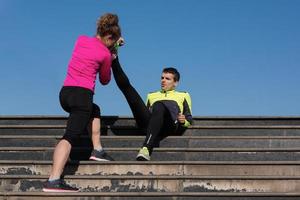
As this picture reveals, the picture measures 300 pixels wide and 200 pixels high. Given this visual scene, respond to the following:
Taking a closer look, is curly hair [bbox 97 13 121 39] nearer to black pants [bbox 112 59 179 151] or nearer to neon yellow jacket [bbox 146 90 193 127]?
black pants [bbox 112 59 179 151]

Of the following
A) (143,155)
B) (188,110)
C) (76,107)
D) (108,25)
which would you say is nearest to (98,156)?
(143,155)

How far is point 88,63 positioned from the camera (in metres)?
6.21

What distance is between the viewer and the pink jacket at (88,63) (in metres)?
6.18

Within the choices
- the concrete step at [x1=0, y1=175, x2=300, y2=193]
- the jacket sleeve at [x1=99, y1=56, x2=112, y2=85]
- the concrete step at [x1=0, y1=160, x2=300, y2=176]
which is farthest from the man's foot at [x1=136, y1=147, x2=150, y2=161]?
the jacket sleeve at [x1=99, y1=56, x2=112, y2=85]

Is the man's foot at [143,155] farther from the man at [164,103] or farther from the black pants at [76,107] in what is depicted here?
the black pants at [76,107]

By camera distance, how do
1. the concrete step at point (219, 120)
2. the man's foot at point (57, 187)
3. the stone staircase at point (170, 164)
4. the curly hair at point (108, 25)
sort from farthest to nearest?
the concrete step at point (219, 120) → the curly hair at point (108, 25) → the stone staircase at point (170, 164) → the man's foot at point (57, 187)

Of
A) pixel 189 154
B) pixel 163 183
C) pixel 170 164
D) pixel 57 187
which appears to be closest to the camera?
pixel 57 187

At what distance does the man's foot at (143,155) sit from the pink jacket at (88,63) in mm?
853

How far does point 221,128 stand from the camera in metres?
7.63

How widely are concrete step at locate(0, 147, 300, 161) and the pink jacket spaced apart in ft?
3.14

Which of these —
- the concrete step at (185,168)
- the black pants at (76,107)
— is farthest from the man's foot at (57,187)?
the concrete step at (185,168)

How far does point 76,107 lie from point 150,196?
1.16 meters

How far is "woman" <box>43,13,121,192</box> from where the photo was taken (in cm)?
576

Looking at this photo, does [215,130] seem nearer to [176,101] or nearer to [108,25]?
[176,101]
